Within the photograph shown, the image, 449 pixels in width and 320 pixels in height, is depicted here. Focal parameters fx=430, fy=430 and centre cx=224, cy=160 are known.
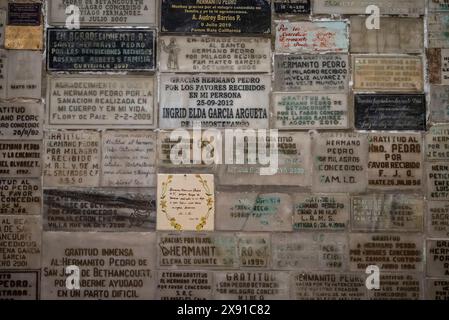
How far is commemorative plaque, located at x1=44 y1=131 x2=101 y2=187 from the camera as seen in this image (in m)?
5.17

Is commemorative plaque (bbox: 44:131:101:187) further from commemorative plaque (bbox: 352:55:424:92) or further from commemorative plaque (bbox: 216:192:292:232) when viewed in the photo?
commemorative plaque (bbox: 352:55:424:92)

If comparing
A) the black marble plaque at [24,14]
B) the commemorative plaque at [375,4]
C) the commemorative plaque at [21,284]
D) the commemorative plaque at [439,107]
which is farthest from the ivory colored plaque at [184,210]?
the commemorative plaque at [439,107]

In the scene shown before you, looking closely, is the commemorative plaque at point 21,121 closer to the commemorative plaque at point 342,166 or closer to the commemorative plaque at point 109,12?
the commemorative plaque at point 109,12

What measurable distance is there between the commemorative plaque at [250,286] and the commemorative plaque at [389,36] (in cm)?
296

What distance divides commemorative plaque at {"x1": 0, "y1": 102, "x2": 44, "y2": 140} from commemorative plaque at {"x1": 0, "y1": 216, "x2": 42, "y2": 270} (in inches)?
39.1

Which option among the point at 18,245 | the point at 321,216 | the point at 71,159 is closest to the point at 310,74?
the point at 321,216

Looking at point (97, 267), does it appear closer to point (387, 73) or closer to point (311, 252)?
point (311, 252)

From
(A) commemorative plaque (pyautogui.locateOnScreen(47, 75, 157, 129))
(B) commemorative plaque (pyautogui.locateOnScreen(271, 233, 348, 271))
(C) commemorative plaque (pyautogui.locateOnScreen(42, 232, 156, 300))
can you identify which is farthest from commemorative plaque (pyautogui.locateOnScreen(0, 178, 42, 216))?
(B) commemorative plaque (pyautogui.locateOnScreen(271, 233, 348, 271))

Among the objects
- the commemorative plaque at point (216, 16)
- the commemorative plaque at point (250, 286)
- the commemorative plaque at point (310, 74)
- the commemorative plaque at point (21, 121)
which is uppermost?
the commemorative plaque at point (216, 16)

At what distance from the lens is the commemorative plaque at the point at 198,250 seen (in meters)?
5.13

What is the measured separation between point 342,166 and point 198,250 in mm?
2003

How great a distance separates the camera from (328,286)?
16.8 feet

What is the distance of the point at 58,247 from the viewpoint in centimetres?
512
